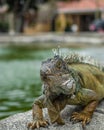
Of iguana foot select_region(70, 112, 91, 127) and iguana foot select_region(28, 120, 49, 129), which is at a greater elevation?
iguana foot select_region(70, 112, 91, 127)

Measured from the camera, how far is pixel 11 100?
10930mm

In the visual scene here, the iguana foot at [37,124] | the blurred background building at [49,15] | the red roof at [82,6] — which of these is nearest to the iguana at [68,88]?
the iguana foot at [37,124]

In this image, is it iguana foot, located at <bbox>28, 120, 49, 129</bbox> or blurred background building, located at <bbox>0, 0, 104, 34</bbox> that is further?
blurred background building, located at <bbox>0, 0, 104, 34</bbox>

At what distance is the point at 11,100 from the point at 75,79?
640 cm

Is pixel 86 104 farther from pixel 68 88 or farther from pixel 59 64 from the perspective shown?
pixel 59 64

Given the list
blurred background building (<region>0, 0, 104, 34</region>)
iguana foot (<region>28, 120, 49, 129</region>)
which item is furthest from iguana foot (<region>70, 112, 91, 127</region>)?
blurred background building (<region>0, 0, 104, 34</region>)

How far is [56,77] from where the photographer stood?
13.9 feet

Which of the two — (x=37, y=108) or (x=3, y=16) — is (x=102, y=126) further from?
(x=3, y=16)

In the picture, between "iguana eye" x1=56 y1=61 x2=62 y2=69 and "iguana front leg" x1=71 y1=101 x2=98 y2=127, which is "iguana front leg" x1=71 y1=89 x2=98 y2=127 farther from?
"iguana eye" x1=56 y1=61 x2=62 y2=69

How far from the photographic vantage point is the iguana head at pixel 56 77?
4.17 meters

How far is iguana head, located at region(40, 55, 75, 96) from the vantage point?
164 inches

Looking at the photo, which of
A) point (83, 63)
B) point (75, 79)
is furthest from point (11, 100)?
point (75, 79)

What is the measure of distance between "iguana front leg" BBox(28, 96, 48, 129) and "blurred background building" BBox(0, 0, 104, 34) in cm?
5059

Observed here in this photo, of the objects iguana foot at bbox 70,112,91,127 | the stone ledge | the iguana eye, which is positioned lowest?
the stone ledge
